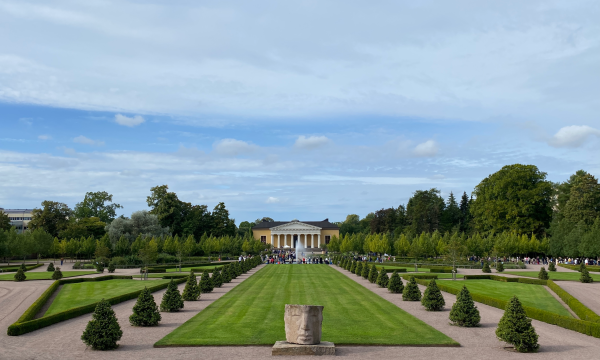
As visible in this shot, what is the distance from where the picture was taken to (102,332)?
16.0 meters

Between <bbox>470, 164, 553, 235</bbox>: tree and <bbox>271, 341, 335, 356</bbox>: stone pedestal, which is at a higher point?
<bbox>470, 164, 553, 235</bbox>: tree

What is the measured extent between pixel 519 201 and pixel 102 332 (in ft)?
293

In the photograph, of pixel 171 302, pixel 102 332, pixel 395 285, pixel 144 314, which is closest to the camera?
pixel 102 332

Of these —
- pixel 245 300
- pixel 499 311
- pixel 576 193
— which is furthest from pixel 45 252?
pixel 576 193

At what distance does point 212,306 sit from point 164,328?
6.56 m

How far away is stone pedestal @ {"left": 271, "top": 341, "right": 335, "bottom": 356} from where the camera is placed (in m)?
15.5

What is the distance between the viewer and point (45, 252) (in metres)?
81.0

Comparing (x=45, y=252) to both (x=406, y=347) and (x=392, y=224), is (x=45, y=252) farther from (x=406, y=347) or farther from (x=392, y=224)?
(x=392, y=224)

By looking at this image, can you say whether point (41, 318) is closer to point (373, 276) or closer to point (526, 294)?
point (373, 276)

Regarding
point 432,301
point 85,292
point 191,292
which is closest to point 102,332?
point 191,292

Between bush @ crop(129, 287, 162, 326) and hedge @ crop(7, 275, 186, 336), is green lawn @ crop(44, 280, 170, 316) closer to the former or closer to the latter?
hedge @ crop(7, 275, 186, 336)

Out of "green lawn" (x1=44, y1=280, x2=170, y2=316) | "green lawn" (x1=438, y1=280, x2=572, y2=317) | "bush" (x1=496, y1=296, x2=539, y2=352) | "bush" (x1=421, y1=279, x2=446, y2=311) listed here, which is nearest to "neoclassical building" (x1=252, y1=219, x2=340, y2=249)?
"green lawn" (x1=44, y1=280, x2=170, y2=316)

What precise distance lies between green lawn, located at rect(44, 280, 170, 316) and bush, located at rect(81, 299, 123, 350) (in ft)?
32.7

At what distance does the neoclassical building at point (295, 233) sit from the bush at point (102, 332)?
15394cm
